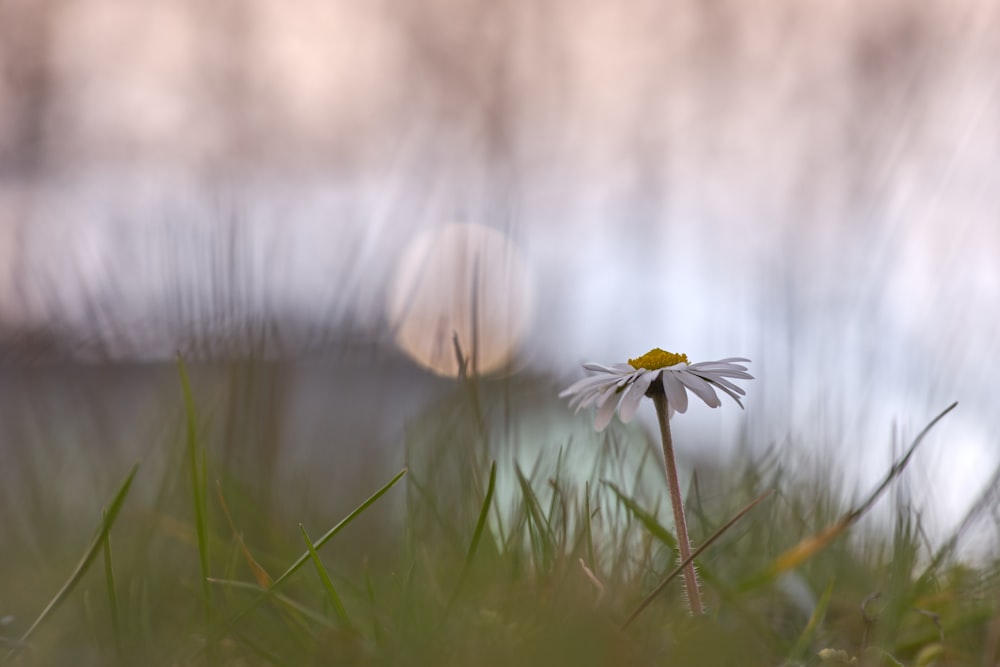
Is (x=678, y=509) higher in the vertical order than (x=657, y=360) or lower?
lower

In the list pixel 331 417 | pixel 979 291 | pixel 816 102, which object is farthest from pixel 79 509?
pixel 816 102

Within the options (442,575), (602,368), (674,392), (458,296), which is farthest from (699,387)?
(458,296)

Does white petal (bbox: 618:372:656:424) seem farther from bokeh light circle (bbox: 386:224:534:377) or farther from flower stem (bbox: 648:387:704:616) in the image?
bokeh light circle (bbox: 386:224:534:377)

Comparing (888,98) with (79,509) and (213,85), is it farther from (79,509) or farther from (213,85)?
(79,509)

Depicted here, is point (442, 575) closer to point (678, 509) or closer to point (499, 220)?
point (678, 509)

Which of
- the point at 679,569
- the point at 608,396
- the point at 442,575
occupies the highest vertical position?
the point at 608,396

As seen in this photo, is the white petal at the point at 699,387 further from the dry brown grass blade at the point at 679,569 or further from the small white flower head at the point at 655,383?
the dry brown grass blade at the point at 679,569

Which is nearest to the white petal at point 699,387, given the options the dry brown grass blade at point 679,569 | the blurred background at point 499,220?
the dry brown grass blade at point 679,569

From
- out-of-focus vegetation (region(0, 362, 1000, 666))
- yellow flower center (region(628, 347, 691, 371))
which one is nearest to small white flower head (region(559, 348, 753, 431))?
yellow flower center (region(628, 347, 691, 371))
